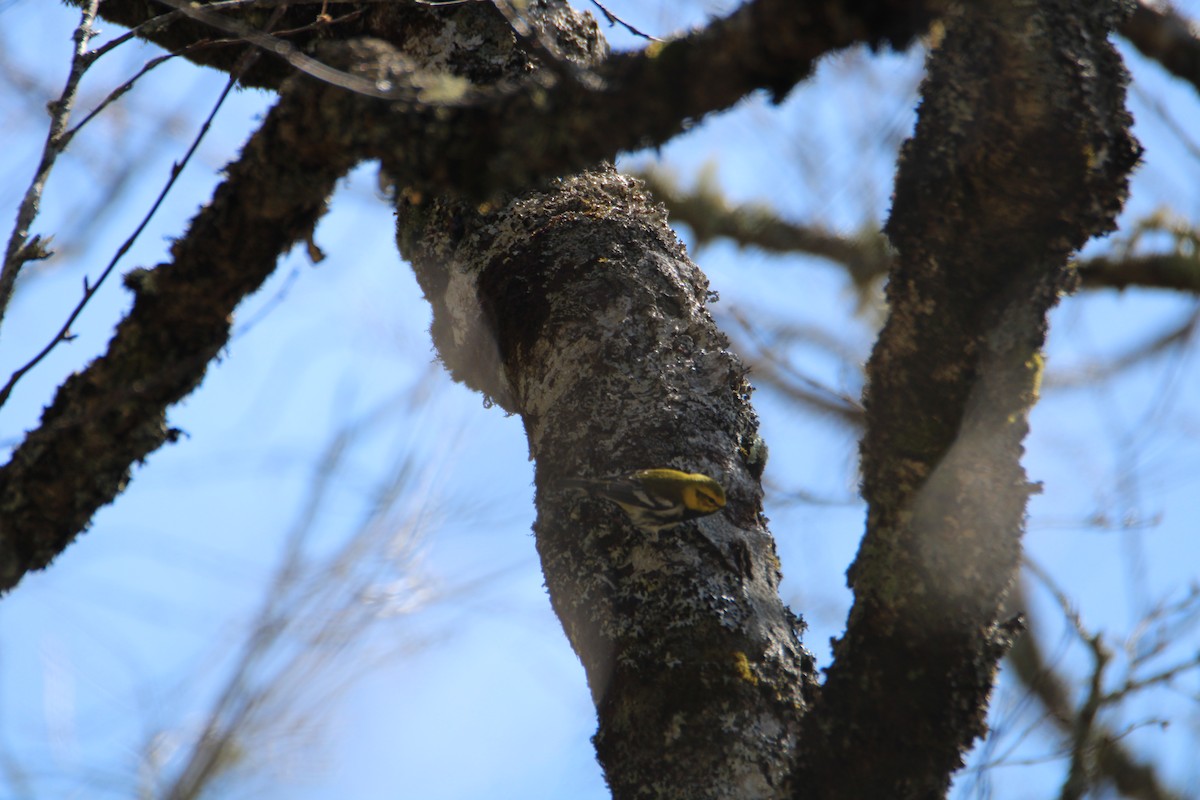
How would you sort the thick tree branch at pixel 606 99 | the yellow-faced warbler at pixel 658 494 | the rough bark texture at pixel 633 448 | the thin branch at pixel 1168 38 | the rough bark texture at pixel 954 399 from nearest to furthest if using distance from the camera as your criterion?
the thick tree branch at pixel 606 99
the rough bark texture at pixel 954 399
the rough bark texture at pixel 633 448
the yellow-faced warbler at pixel 658 494
the thin branch at pixel 1168 38

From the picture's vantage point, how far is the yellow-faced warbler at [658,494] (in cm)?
194

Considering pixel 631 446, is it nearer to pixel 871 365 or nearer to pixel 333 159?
pixel 871 365

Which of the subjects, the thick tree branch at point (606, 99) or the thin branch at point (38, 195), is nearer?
the thick tree branch at point (606, 99)

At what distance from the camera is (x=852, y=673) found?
158 cm

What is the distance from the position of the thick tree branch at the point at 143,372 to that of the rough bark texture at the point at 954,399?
94 cm

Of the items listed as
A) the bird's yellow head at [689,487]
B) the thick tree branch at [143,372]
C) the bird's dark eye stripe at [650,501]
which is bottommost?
the thick tree branch at [143,372]

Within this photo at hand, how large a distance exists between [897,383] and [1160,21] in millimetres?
2127

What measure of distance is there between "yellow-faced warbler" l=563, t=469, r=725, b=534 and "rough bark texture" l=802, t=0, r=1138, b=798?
45cm

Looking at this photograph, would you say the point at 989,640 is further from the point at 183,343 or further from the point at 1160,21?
the point at 1160,21

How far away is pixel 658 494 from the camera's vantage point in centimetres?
200

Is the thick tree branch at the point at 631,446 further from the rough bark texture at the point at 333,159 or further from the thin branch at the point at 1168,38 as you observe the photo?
the thin branch at the point at 1168,38

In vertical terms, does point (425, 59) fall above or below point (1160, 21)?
below

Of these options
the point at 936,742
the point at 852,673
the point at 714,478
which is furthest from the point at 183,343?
the point at 936,742

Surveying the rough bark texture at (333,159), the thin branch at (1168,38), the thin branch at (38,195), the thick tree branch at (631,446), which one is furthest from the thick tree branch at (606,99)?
the thin branch at (1168,38)
